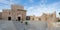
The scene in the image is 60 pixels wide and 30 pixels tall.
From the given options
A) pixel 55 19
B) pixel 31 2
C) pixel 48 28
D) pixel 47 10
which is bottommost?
pixel 48 28

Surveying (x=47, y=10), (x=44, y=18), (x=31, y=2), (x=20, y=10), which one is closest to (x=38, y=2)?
(x=31, y=2)

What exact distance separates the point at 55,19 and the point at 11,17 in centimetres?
234

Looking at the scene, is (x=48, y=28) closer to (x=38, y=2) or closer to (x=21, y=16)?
(x=38, y=2)

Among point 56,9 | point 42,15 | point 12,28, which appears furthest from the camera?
point 42,15

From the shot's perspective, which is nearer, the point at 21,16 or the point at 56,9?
the point at 56,9

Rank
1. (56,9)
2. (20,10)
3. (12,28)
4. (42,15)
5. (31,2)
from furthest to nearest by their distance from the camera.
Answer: (20,10)
(42,15)
(56,9)
(31,2)
(12,28)

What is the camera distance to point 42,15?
18.6ft

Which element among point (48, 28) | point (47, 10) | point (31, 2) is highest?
point (31, 2)

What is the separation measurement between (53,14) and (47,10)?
1.34 ft

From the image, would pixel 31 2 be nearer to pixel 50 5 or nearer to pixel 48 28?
pixel 50 5

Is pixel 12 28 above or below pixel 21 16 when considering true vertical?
below

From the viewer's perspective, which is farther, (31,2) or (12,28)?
(31,2)

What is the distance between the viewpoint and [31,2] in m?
4.89

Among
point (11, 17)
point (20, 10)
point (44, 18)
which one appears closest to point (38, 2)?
point (44, 18)
